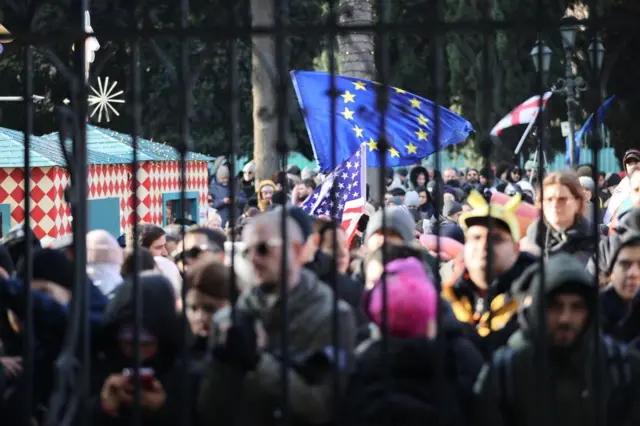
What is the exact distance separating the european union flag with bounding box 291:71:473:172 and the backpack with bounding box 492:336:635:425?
15.4 feet

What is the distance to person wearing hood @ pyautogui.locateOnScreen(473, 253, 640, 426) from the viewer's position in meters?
4.19

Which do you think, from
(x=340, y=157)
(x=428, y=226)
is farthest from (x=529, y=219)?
(x=428, y=226)

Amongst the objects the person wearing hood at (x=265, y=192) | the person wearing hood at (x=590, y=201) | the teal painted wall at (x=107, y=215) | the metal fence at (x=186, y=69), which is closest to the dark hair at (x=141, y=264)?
the metal fence at (x=186, y=69)

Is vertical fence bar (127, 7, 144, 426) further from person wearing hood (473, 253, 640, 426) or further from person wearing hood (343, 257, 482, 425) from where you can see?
person wearing hood (473, 253, 640, 426)

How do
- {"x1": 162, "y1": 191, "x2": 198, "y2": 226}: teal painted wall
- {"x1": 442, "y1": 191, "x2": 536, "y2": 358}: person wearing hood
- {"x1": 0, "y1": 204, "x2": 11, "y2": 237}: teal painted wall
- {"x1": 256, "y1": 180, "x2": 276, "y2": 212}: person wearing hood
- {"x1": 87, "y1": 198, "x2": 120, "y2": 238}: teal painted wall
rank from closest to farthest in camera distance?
{"x1": 442, "y1": 191, "x2": 536, "y2": 358}: person wearing hood < {"x1": 0, "y1": 204, "x2": 11, "y2": 237}: teal painted wall < {"x1": 87, "y1": 198, "x2": 120, "y2": 238}: teal painted wall < {"x1": 256, "y1": 180, "x2": 276, "y2": 212}: person wearing hood < {"x1": 162, "y1": 191, "x2": 198, "y2": 226}: teal painted wall

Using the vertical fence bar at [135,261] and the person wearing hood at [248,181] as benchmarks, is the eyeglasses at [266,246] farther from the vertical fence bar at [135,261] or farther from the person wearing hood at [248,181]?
the person wearing hood at [248,181]

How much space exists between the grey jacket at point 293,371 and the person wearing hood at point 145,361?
131mm

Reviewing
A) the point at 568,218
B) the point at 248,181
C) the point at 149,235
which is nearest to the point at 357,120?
the point at 149,235

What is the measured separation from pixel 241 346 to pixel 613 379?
44.9 inches

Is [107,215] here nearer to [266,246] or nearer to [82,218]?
[82,218]

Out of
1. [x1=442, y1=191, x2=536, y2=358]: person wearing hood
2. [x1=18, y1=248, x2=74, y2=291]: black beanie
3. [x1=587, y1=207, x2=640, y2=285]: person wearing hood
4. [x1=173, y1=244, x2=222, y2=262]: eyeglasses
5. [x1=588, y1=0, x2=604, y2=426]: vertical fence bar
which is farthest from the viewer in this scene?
[x1=173, y1=244, x2=222, y2=262]: eyeglasses

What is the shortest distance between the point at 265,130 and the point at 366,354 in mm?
18186

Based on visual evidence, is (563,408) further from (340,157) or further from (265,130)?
→ (265,130)

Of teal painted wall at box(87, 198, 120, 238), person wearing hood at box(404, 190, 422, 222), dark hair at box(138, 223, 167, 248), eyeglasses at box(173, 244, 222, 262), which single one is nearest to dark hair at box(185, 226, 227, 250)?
eyeglasses at box(173, 244, 222, 262)
